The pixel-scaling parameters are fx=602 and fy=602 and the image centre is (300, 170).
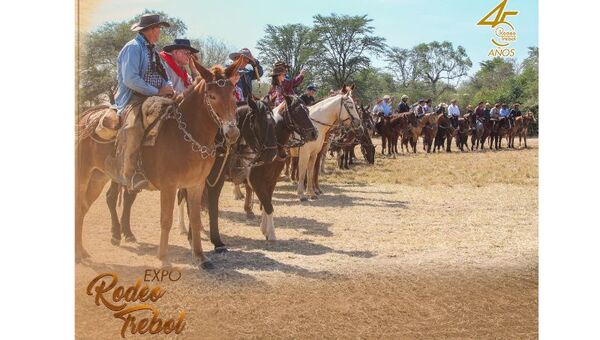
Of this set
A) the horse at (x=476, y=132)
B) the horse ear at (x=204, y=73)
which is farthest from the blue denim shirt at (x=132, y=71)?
the horse at (x=476, y=132)

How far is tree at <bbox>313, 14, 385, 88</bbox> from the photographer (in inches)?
247

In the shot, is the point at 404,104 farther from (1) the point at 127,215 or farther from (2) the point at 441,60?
(1) the point at 127,215

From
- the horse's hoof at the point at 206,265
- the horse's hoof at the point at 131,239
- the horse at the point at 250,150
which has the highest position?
the horse at the point at 250,150

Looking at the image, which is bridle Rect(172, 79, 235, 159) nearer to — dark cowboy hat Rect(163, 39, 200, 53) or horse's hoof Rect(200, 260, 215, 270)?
dark cowboy hat Rect(163, 39, 200, 53)

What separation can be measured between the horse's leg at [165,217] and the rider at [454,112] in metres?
3.76

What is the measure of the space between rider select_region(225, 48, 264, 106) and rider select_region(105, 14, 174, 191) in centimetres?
72

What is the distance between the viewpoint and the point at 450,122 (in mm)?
8758

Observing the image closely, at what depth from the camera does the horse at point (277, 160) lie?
7.10 m

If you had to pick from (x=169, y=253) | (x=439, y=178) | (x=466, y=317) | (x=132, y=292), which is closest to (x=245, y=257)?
(x=169, y=253)

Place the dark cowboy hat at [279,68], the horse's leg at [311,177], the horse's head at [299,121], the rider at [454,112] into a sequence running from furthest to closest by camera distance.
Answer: the horse's leg at [311,177]
the horse's head at [299,121]
the rider at [454,112]
the dark cowboy hat at [279,68]

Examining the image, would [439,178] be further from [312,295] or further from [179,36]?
[179,36]

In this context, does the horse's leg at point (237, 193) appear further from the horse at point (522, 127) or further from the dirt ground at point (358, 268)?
the horse at point (522, 127)

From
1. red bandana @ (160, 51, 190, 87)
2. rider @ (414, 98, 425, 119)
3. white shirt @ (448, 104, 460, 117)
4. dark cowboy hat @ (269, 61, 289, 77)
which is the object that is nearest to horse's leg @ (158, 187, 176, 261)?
red bandana @ (160, 51, 190, 87)

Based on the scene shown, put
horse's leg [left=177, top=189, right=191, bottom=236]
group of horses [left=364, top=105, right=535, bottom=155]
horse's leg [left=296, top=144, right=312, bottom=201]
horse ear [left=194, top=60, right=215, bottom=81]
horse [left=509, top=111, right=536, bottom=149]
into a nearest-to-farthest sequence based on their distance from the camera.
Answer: horse ear [left=194, top=60, right=215, bottom=81] → horse's leg [left=177, top=189, right=191, bottom=236] → horse [left=509, top=111, right=536, bottom=149] → group of horses [left=364, top=105, right=535, bottom=155] → horse's leg [left=296, top=144, right=312, bottom=201]
